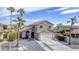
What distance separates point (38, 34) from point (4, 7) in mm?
594

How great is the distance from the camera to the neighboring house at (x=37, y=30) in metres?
3.45

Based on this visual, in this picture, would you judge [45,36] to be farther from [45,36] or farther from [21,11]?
[21,11]

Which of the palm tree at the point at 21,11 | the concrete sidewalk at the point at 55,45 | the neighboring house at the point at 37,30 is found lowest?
the concrete sidewalk at the point at 55,45

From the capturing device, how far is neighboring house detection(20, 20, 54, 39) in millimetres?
3449

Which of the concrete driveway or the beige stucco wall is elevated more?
the beige stucco wall

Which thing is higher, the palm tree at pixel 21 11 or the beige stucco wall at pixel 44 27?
the palm tree at pixel 21 11

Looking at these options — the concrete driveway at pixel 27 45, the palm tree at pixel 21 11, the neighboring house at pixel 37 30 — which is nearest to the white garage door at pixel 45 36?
the neighboring house at pixel 37 30

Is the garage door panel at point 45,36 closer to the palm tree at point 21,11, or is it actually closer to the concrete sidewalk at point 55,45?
the concrete sidewalk at point 55,45

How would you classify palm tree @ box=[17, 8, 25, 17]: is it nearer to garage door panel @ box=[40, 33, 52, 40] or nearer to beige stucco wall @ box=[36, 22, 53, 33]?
beige stucco wall @ box=[36, 22, 53, 33]

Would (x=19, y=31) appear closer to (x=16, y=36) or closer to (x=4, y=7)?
(x=16, y=36)

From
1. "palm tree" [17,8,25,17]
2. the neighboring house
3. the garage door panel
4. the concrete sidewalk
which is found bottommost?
the concrete sidewalk

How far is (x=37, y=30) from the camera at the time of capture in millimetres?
3479

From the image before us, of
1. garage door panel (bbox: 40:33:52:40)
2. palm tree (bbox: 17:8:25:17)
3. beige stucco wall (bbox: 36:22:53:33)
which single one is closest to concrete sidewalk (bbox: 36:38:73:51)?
garage door panel (bbox: 40:33:52:40)
